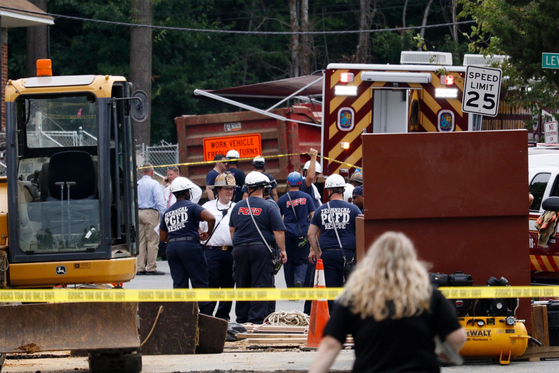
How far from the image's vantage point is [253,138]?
17844mm

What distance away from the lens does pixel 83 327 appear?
7738 mm

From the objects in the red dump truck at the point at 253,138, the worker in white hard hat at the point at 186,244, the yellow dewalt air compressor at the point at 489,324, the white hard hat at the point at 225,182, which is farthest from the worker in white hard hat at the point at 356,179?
the yellow dewalt air compressor at the point at 489,324

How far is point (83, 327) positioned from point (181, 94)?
29.2 meters

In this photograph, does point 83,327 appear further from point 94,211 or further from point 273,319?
point 273,319

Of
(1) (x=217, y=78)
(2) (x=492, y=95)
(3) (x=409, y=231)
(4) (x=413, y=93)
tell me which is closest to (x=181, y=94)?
(1) (x=217, y=78)

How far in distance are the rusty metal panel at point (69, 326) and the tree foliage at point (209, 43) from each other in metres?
26.1

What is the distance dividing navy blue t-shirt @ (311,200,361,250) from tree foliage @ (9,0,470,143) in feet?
77.1

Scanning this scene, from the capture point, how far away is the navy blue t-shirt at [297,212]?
12.6m

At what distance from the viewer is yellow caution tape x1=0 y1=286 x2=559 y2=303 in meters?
7.69

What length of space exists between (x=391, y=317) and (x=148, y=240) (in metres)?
12.5

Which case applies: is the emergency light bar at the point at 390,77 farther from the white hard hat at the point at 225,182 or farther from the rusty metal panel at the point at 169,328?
the rusty metal panel at the point at 169,328

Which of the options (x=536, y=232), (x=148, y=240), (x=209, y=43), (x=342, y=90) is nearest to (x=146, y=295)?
(x=536, y=232)

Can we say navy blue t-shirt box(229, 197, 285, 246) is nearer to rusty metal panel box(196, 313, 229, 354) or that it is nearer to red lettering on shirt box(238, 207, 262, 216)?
red lettering on shirt box(238, 207, 262, 216)

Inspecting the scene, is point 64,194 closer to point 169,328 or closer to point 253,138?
point 169,328
